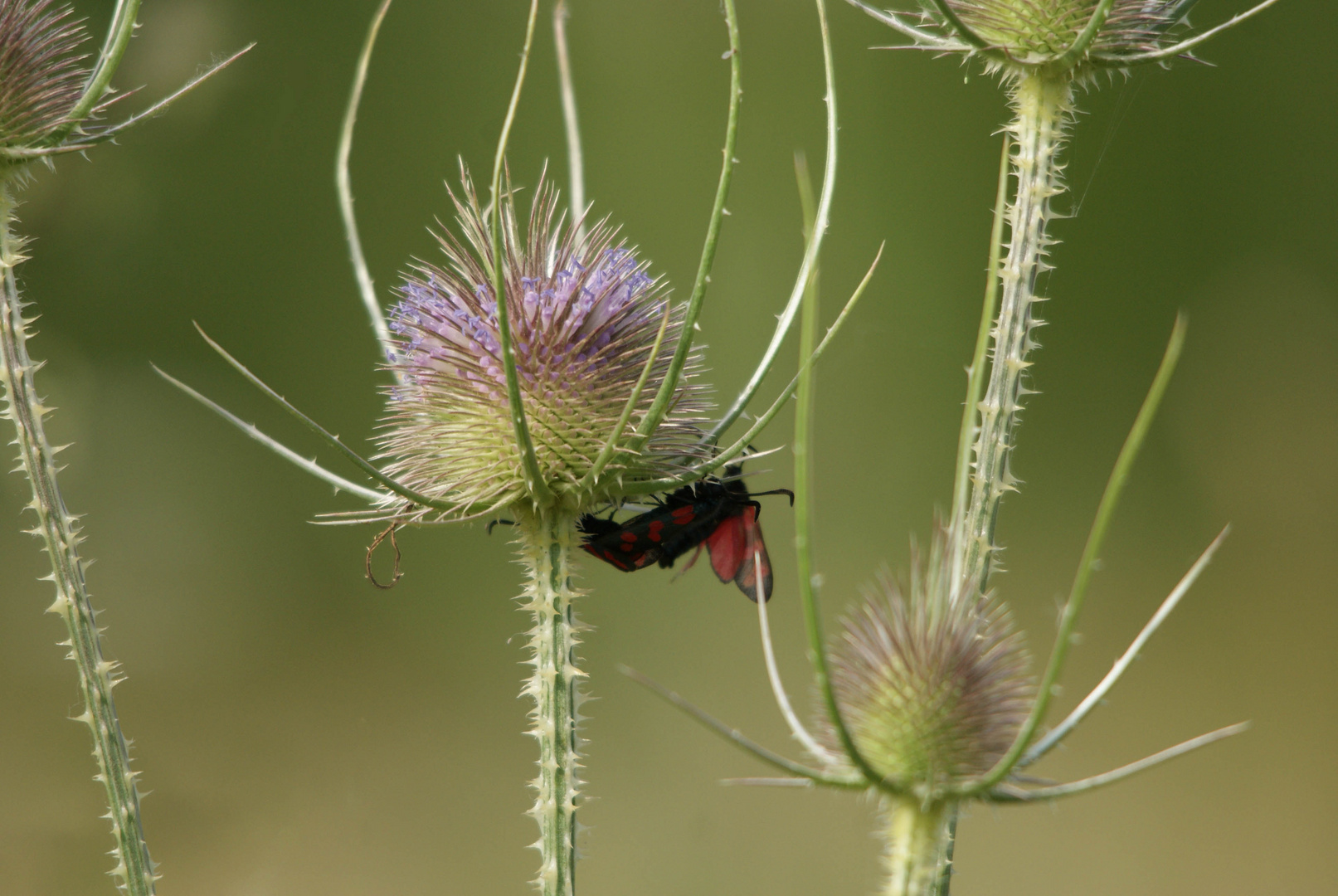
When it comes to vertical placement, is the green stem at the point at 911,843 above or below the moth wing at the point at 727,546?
below

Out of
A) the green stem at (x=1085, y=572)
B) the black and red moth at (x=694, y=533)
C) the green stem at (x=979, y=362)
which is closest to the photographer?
the green stem at (x=1085, y=572)

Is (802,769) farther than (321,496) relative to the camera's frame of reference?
No

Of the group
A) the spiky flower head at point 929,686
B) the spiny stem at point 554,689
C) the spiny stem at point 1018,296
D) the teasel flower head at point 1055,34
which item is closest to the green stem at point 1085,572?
the spiky flower head at point 929,686

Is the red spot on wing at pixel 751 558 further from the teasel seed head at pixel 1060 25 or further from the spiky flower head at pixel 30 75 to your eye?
the spiky flower head at pixel 30 75

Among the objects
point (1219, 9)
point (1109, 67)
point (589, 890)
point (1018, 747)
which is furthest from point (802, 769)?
point (1219, 9)

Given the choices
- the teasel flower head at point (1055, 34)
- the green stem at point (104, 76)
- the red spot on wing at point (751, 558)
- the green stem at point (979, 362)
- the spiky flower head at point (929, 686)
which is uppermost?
the teasel flower head at point (1055, 34)

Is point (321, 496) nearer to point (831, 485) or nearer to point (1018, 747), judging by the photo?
point (831, 485)

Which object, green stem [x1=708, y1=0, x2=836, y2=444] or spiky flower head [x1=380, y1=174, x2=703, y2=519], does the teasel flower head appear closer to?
green stem [x1=708, y1=0, x2=836, y2=444]
